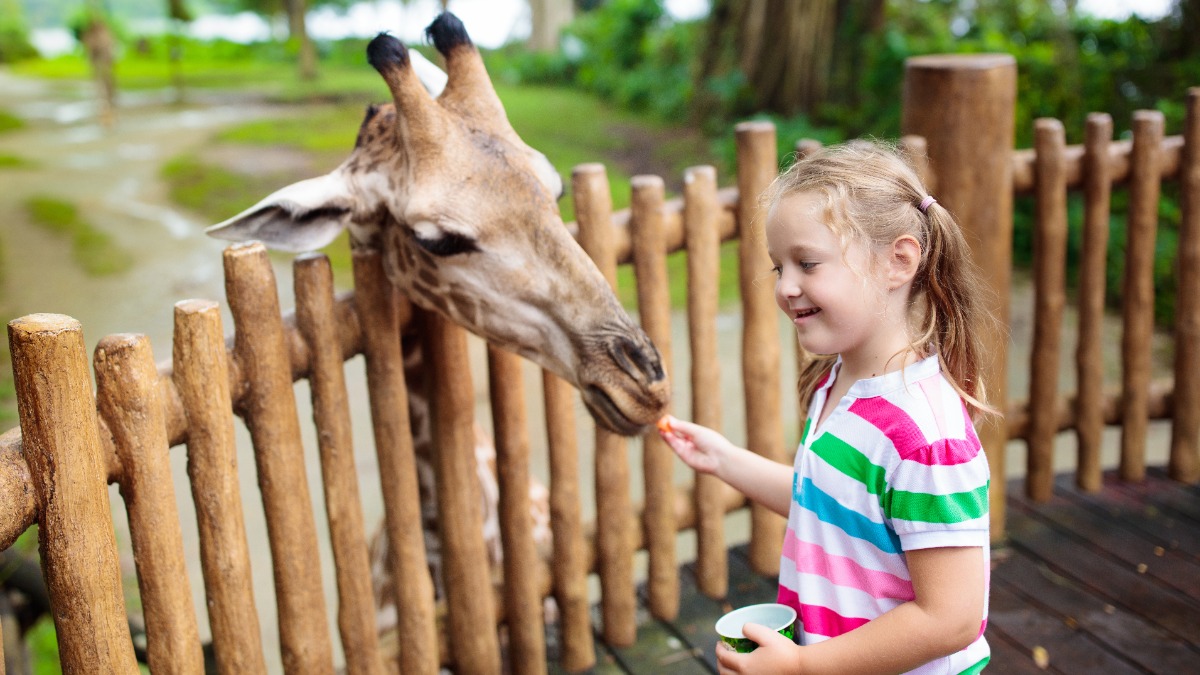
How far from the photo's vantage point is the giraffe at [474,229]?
2.39m

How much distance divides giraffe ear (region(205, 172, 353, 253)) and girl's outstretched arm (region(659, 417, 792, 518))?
0.94 m

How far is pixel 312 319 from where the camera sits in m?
2.51

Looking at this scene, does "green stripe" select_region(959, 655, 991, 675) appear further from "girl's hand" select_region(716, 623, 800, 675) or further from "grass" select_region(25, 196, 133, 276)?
"grass" select_region(25, 196, 133, 276)

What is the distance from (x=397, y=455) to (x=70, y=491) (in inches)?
37.2

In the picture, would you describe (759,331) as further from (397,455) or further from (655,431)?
(397,455)

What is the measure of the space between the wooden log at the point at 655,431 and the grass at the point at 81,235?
667cm

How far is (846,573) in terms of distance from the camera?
1.85m

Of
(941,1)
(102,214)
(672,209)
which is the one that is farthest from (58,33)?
(672,209)

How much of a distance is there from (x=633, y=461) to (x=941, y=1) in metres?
7.81

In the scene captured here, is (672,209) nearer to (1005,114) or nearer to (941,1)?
(1005,114)

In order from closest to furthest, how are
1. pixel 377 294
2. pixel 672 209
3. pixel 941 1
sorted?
1. pixel 377 294
2. pixel 672 209
3. pixel 941 1

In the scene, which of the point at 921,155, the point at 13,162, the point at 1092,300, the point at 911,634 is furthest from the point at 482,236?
the point at 13,162

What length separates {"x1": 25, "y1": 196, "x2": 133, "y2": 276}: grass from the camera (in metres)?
8.70

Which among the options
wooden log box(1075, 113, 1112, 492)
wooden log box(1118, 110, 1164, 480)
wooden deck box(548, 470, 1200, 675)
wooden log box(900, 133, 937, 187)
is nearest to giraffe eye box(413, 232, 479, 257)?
wooden deck box(548, 470, 1200, 675)
